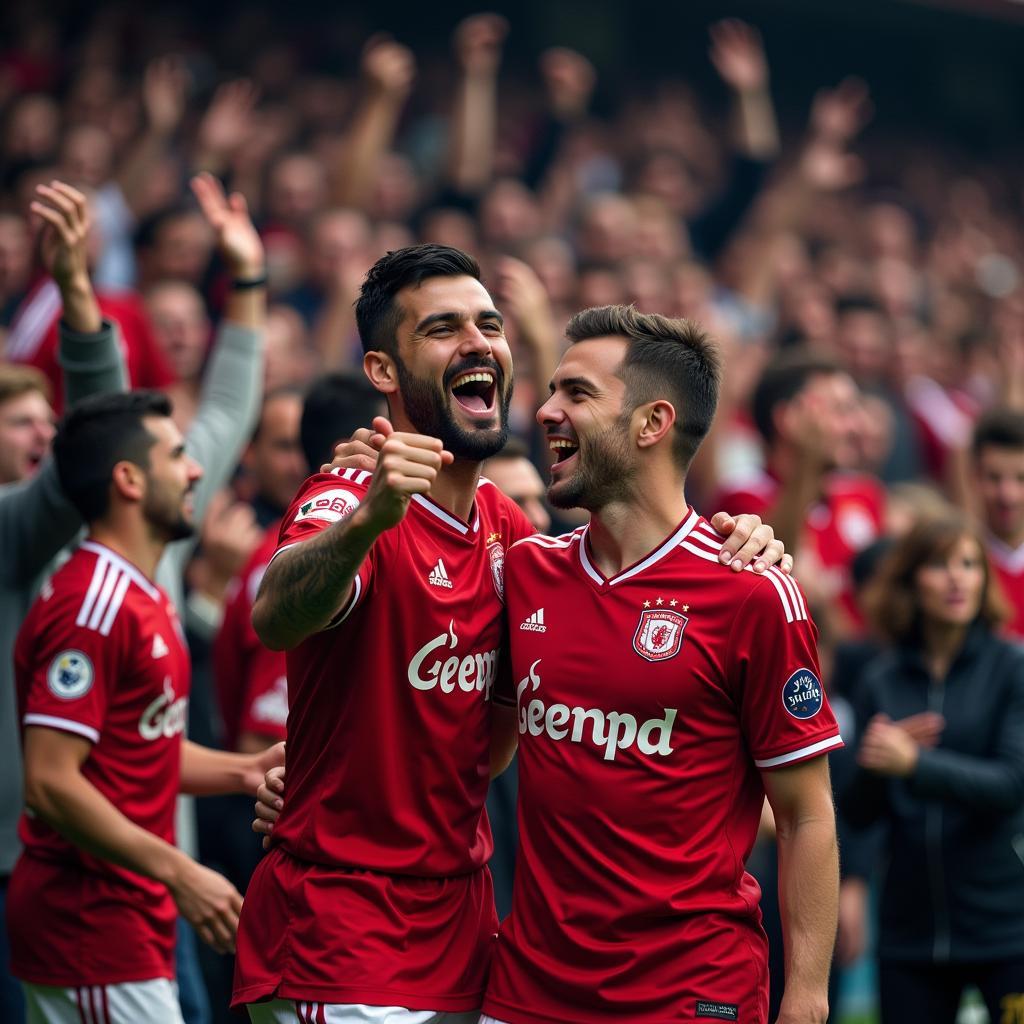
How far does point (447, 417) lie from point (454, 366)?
12 centimetres

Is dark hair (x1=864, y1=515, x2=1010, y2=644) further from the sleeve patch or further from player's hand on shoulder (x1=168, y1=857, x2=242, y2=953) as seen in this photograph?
the sleeve patch

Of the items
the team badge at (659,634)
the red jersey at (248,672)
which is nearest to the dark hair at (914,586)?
the red jersey at (248,672)

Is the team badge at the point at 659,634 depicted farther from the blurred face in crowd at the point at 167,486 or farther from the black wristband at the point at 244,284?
the black wristband at the point at 244,284

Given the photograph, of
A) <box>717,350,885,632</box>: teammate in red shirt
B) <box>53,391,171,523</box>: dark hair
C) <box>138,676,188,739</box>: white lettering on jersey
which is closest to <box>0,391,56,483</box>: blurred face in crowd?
<box>53,391,171,523</box>: dark hair

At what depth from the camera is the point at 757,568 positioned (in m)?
3.82

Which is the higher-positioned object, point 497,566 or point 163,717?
point 497,566

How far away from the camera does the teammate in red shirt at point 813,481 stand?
21.9 ft

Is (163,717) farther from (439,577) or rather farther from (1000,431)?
(1000,431)

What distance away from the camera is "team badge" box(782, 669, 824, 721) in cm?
372

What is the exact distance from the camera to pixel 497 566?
13.5 feet

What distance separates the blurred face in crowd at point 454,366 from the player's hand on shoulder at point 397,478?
50 cm

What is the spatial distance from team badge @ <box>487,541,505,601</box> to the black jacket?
212 cm

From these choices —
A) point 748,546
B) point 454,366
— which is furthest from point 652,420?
point 454,366

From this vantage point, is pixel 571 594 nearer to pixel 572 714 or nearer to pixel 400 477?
pixel 572 714
